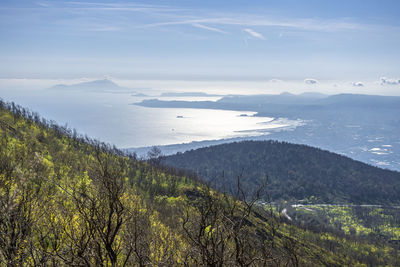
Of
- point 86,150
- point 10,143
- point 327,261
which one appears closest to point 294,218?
point 327,261

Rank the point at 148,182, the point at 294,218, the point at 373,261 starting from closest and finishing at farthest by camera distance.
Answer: the point at 148,182 → the point at 373,261 → the point at 294,218

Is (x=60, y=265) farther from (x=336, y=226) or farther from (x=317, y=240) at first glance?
(x=336, y=226)

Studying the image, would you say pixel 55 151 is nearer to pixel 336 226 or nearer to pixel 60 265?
pixel 60 265

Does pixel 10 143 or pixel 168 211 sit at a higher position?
pixel 10 143

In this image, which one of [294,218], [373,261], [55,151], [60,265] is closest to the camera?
[60,265]

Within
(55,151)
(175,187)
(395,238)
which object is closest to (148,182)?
(175,187)

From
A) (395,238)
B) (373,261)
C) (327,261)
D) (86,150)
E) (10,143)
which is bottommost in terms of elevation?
(395,238)

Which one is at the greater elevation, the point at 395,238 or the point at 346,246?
the point at 346,246

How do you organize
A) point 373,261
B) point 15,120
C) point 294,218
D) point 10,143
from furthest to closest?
point 294,218, point 373,261, point 15,120, point 10,143

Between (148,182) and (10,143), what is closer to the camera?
(10,143)
